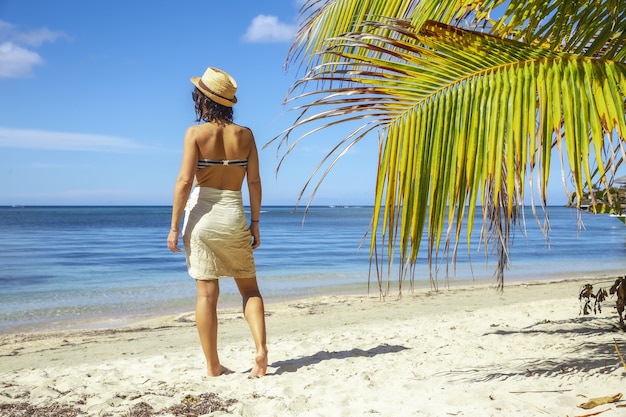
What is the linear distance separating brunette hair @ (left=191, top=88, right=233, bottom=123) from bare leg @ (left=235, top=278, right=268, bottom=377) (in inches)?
40.2

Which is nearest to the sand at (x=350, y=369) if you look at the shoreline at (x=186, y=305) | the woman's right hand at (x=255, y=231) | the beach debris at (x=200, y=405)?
the beach debris at (x=200, y=405)

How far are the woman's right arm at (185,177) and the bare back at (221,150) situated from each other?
0.04 m

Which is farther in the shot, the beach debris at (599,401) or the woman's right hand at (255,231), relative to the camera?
the woman's right hand at (255,231)

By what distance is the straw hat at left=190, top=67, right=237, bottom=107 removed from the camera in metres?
3.78

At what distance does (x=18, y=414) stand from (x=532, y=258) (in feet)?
51.5

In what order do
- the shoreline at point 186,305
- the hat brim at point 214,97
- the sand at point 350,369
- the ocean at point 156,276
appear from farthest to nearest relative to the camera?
the ocean at point 156,276, the shoreline at point 186,305, the hat brim at point 214,97, the sand at point 350,369

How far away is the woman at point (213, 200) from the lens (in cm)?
374

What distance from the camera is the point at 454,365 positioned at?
4.10 metres

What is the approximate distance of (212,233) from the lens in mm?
3768

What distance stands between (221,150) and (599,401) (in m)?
2.47

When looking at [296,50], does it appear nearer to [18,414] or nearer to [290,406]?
[290,406]

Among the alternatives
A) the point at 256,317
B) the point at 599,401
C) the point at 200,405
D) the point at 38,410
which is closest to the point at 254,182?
the point at 256,317

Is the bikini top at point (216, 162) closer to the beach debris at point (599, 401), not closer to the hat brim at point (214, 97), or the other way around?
the hat brim at point (214, 97)

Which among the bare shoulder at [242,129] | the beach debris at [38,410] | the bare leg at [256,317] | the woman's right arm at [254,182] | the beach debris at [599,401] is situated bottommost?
the beach debris at [38,410]
